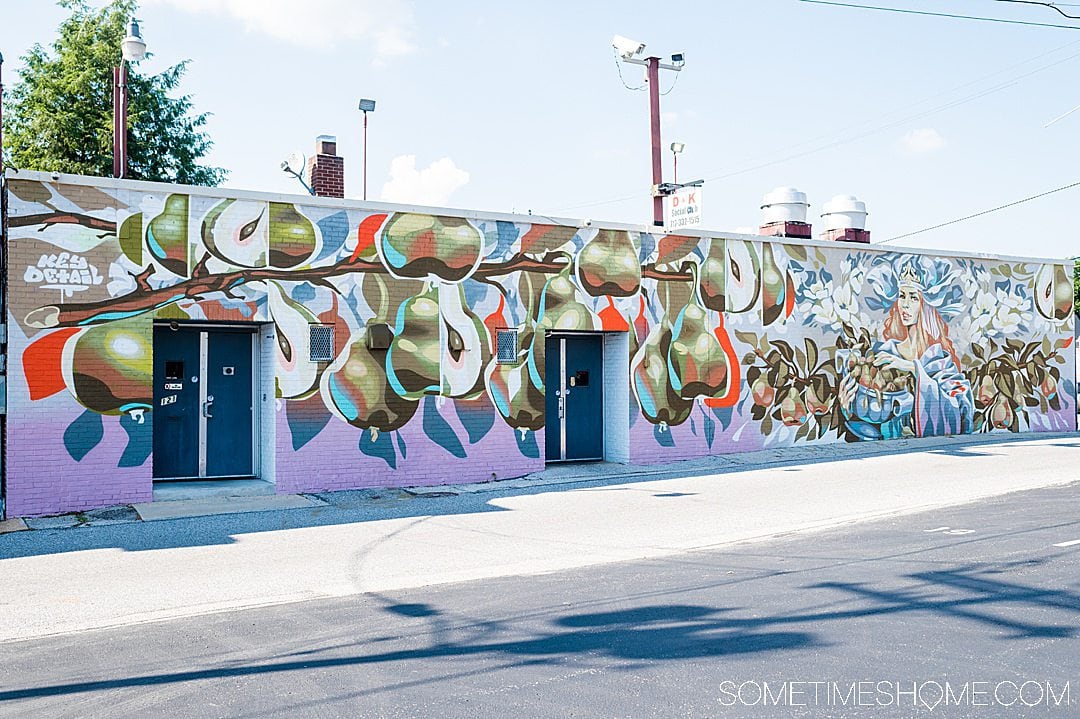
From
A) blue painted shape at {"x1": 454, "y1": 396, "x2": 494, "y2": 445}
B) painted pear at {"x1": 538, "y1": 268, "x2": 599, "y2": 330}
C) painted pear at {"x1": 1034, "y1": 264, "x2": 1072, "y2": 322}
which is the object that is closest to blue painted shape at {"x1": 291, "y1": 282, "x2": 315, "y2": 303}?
blue painted shape at {"x1": 454, "y1": 396, "x2": 494, "y2": 445}

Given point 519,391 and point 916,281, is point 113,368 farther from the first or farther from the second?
point 916,281

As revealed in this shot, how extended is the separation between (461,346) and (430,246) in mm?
1585

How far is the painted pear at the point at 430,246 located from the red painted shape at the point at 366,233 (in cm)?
13

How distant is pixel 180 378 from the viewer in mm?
13430

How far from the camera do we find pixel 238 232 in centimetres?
1312

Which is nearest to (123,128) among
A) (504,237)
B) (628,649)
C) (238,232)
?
(238,232)

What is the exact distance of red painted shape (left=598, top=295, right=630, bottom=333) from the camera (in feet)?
52.2

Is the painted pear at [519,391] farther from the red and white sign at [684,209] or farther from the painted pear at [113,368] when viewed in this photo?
the painted pear at [113,368]

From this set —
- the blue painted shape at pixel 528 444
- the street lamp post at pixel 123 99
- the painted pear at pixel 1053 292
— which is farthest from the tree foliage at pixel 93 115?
the painted pear at pixel 1053 292

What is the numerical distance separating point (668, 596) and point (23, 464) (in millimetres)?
8569

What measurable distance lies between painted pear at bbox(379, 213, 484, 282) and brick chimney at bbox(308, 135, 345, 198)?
163 cm

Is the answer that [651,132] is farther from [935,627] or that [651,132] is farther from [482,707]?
[482,707]

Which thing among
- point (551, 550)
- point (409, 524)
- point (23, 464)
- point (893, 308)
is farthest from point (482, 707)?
point (893, 308)

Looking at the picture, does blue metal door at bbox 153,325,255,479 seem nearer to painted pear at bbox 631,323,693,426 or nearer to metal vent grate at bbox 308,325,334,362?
metal vent grate at bbox 308,325,334,362
